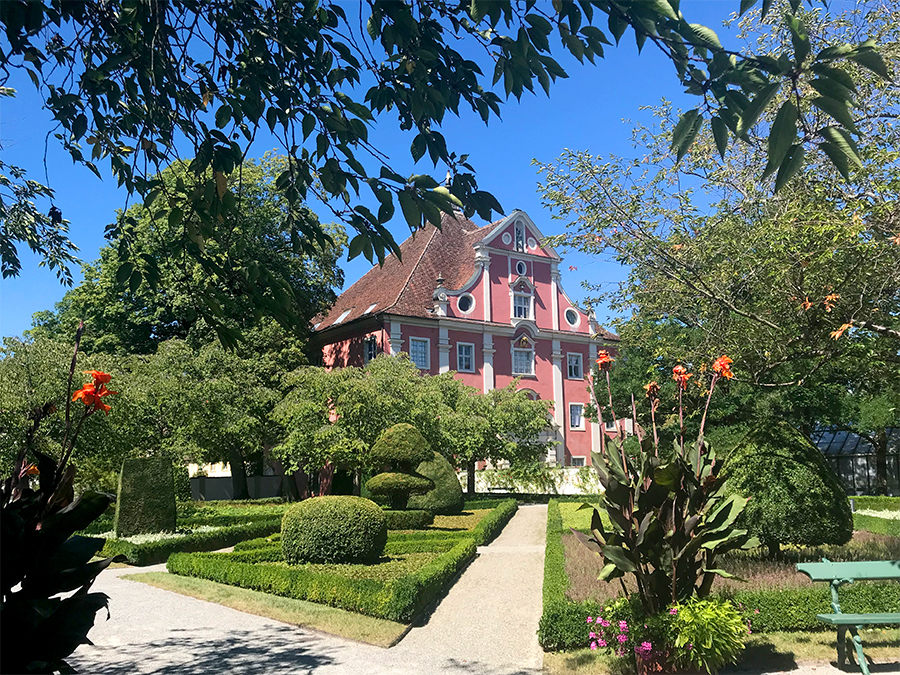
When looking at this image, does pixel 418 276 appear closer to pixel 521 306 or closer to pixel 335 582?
pixel 521 306

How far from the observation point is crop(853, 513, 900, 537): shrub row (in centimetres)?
1461

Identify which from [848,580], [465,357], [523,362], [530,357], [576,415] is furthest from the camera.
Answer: [576,415]

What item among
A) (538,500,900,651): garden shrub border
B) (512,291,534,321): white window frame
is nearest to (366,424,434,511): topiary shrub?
(538,500,900,651): garden shrub border

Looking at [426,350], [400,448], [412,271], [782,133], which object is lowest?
[400,448]

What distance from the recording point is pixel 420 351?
1276 inches

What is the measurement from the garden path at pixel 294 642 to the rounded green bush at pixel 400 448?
779cm

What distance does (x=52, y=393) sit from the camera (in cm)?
1644

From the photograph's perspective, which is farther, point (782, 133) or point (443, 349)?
point (443, 349)

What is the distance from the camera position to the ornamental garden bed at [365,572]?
325 inches

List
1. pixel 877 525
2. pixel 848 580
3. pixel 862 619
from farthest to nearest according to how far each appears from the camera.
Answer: pixel 877 525, pixel 848 580, pixel 862 619

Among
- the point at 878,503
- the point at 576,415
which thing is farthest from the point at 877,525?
the point at 576,415

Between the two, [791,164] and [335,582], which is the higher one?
[791,164]

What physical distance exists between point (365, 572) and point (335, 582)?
6.38ft

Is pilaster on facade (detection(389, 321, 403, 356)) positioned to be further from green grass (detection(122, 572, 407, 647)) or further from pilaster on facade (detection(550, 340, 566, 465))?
green grass (detection(122, 572, 407, 647))
